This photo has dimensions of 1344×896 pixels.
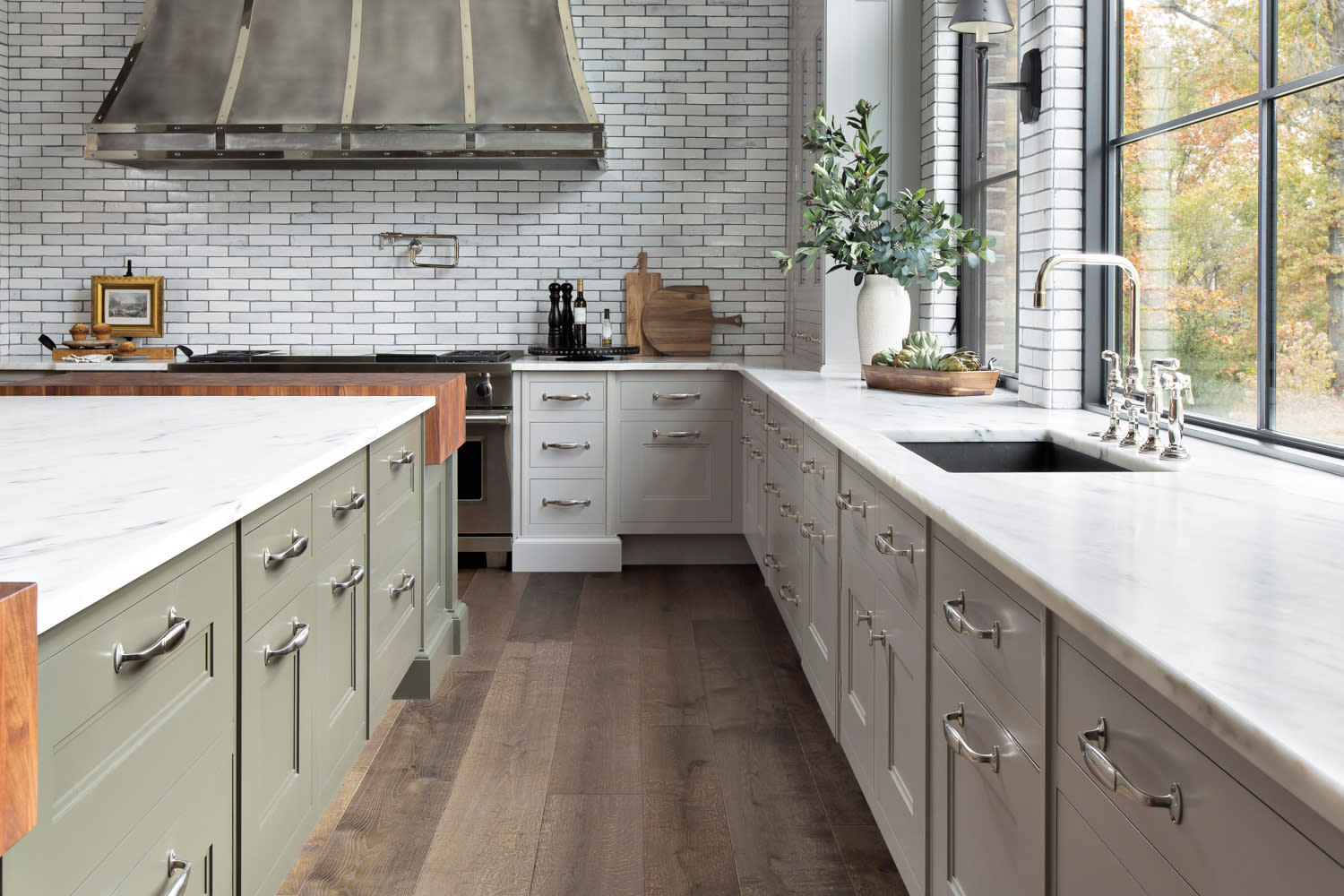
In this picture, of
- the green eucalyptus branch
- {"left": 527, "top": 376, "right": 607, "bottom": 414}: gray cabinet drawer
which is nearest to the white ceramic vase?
the green eucalyptus branch

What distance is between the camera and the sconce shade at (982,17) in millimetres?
3059

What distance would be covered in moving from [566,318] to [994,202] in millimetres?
2152

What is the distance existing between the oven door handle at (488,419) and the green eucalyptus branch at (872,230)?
1.47m

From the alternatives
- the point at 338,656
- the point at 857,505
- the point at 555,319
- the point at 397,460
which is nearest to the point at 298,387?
the point at 397,460

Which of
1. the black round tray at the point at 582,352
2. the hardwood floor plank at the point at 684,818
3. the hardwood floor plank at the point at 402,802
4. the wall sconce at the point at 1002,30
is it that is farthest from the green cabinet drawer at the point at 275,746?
the black round tray at the point at 582,352

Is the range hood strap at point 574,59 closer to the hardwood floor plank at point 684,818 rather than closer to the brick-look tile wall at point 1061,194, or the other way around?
the brick-look tile wall at point 1061,194

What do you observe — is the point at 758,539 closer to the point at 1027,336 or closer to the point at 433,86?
the point at 1027,336

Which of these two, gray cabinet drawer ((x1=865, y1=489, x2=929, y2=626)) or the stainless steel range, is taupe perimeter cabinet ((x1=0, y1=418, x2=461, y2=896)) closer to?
gray cabinet drawer ((x1=865, y1=489, x2=929, y2=626))

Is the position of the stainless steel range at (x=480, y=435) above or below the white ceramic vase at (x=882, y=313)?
below

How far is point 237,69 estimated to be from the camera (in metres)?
5.05

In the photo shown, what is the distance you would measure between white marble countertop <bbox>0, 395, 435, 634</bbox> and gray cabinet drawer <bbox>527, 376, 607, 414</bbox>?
1.99m

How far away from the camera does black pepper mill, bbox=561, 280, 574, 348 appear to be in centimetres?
538

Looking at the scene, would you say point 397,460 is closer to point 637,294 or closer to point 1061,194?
point 1061,194

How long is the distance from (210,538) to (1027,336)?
2383 millimetres
